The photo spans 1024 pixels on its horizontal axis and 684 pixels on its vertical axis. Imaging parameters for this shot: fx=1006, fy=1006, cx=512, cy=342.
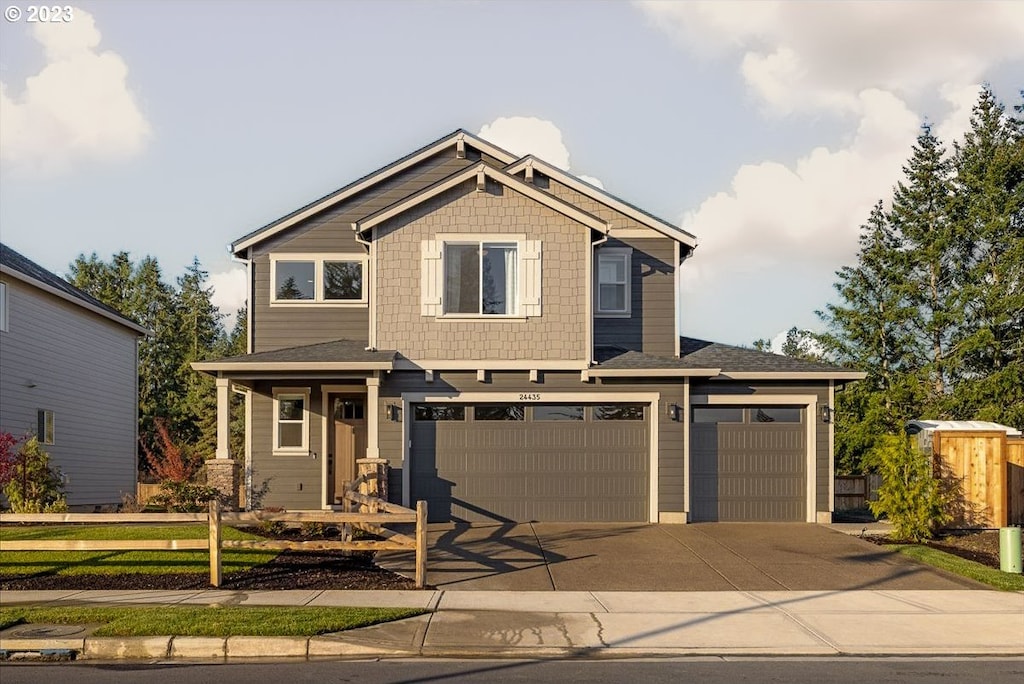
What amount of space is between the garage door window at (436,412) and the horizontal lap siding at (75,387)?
1059cm

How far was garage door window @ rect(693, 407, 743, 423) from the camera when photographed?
2116 centimetres

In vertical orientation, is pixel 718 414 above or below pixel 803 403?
below

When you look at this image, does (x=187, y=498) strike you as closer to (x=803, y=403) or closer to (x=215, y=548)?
(x=215, y=548)

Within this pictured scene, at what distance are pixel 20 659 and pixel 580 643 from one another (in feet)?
18.8

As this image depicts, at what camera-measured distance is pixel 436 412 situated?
2069 centimetres

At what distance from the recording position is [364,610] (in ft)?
39.4

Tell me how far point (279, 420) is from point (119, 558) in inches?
265

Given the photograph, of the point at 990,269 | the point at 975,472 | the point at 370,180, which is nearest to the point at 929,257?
the point at 990,269

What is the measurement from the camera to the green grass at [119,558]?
15.0 m

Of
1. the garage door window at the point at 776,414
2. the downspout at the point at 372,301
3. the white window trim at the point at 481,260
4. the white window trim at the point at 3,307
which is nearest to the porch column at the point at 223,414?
the downspout at the point at 372,301

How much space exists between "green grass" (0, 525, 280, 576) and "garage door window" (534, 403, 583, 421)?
6.38m

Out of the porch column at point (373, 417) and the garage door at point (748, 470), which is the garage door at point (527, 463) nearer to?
the porch column at point (373, 417)

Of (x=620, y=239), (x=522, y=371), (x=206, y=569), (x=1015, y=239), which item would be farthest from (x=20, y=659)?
(x=1015, y=239)

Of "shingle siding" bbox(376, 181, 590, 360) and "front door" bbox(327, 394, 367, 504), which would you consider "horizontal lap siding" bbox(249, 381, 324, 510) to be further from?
"shingle siding" bbox(376, 181, 590, 360)
